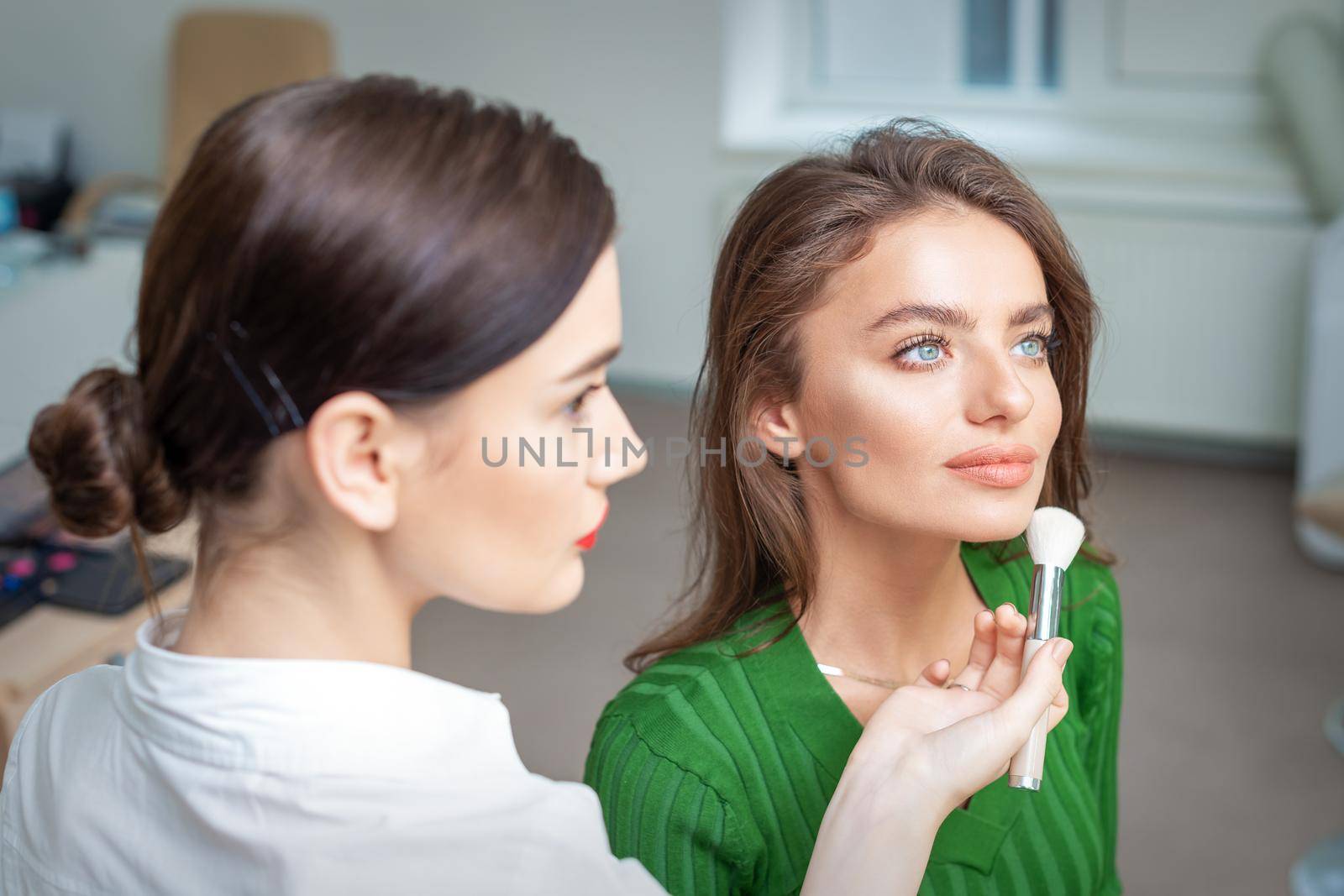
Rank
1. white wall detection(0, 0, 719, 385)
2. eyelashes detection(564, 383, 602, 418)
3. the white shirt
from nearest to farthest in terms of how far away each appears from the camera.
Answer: the white shirt
eyelashes detection(564, 383, 602, 418)
white wall detection(0, 0, 719, 385)


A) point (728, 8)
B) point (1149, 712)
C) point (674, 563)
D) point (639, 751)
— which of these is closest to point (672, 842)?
point (639, 751)

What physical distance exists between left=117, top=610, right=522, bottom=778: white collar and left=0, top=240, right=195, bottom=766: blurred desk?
17cm

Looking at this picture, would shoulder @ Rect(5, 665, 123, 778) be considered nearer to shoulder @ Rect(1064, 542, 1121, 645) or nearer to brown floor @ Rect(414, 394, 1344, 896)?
shoulder @ Rect(1064, 542, 1121, 645)

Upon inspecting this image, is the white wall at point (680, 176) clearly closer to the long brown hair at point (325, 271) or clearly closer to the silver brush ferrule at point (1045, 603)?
the silver brush ferrule at point (1045, 603)

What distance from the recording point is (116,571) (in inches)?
83.2

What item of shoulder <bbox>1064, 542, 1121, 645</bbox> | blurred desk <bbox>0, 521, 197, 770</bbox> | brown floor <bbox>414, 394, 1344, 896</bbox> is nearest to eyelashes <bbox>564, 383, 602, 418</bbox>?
shoulder <bbox>1064, 542, 1121, 645</bbox>

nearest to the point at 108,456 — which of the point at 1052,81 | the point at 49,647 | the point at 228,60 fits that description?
the point at 49,647

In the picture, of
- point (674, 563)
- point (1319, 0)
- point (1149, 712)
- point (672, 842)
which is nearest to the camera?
point (672, 842)

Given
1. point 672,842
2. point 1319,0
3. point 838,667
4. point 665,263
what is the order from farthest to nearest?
point 665,263 → point 1319,0 → point 838,667 → point 672,842

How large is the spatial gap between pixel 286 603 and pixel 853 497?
0.54 metres

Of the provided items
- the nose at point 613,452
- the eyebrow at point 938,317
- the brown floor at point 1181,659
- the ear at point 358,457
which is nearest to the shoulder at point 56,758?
the ear at point 358,457

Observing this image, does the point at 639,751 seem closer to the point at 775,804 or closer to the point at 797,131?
the point at 775,804

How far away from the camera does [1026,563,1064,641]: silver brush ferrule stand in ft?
3.35

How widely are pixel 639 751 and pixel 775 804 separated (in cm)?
13
